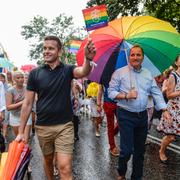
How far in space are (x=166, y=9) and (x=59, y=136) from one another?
8.54m

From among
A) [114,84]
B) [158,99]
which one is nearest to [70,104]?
[114,84]

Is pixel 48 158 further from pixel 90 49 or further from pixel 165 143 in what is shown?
pixel 165 143

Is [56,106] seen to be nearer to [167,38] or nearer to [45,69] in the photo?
[45,69]

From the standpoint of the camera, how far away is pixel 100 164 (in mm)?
7902

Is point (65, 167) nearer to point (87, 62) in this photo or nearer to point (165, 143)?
point (87, 62)

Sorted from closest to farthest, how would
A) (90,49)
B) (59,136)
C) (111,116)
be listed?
(90,49) < (59,136) < (111,116)

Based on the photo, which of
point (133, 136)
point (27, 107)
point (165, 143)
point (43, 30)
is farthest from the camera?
point (43, 30)

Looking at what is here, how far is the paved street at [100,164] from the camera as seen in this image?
23.1ft

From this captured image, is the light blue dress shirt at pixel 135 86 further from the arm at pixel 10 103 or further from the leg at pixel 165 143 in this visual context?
the leg at pixel 165 143

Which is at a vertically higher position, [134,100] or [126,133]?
[134,100]

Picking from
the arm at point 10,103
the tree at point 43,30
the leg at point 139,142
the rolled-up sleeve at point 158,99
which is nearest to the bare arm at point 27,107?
the leg at point 139,142

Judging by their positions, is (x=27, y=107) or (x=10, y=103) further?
(x=10, y=103)

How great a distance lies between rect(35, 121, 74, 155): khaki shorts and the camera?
199 inches

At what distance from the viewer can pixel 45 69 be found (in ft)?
16.8
